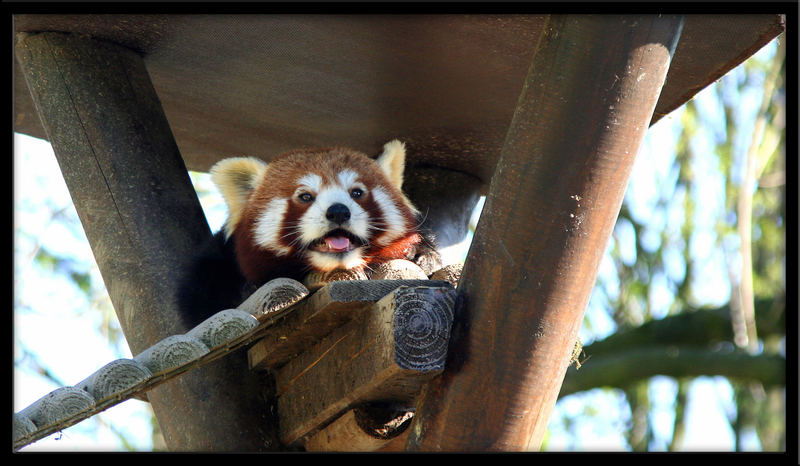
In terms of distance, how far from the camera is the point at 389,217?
3.39 m

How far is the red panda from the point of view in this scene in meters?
3.15

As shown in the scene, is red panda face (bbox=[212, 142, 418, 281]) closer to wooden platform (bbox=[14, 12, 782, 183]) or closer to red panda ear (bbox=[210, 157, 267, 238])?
red panda ear (bbox=[210, 157, 267, 238])

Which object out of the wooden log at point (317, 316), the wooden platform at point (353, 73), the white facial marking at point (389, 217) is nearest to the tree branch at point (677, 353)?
the wooden platform at point (353, 73)

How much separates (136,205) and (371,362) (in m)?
1.27

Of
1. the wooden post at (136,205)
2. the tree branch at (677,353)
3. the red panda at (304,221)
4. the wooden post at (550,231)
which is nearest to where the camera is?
the wooden post at (550,231)

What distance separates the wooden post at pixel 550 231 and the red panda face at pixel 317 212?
2.95ft

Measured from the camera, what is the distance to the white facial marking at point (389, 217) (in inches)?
130

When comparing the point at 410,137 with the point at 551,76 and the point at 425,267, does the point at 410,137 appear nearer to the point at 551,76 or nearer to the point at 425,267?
the point at 425,267

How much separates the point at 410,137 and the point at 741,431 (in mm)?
3959

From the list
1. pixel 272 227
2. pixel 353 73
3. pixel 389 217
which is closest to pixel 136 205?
pixel 272 227

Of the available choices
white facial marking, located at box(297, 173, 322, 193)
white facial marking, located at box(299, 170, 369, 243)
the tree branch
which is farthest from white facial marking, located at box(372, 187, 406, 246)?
the tree branch

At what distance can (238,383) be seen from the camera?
3.07m

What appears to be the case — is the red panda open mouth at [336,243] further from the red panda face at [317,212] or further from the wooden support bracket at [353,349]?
the wooden support bracket at [353,349]
